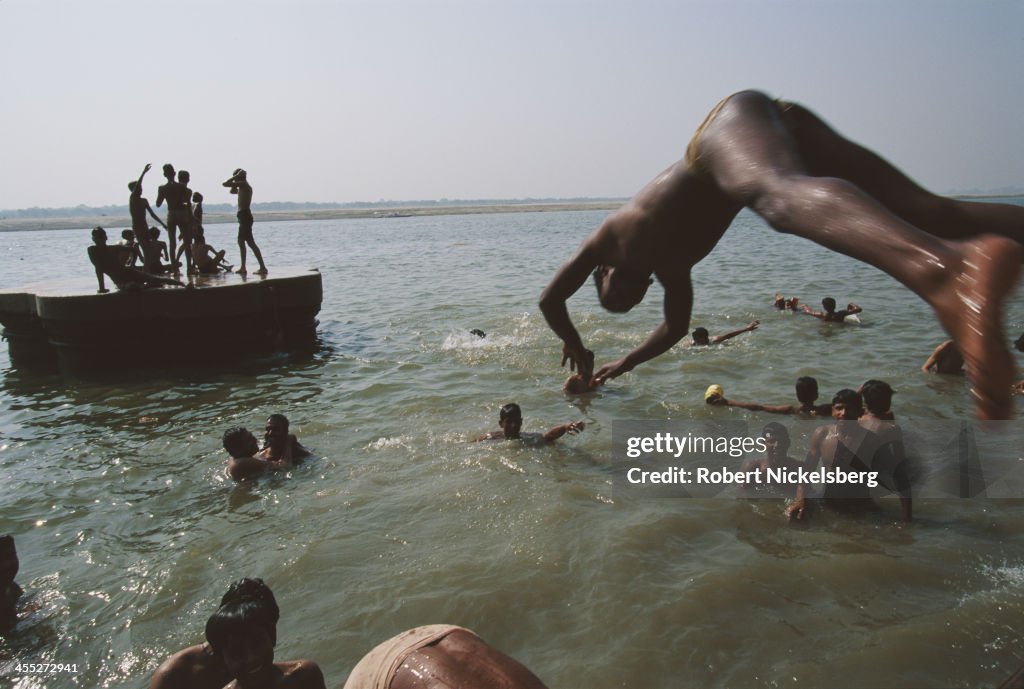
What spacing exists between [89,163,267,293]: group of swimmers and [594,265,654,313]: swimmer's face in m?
13.7

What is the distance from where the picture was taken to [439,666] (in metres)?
2.70

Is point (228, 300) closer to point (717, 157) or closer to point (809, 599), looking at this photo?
point (809, 599)

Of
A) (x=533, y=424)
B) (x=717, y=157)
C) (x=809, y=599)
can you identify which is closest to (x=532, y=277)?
(x=533, y=424)

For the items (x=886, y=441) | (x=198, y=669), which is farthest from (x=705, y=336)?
(x=198, y=669)

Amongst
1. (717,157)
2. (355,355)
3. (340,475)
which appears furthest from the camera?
(355,355)

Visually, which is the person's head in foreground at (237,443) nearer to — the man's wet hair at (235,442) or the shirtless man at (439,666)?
the man's wet hair at (235,442)

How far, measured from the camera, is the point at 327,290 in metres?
29.9

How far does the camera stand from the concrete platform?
14.9m

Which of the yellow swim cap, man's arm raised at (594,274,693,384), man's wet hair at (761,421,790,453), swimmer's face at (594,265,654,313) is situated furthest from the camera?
the yellow swim cap

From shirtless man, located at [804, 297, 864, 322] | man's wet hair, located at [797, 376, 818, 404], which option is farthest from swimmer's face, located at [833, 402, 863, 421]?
shirtless man, located at [804, 297, 864, 322]

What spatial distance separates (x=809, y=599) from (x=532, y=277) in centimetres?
2620

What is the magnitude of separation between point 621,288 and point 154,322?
14.3 m

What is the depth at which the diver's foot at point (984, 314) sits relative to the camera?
1.59 m

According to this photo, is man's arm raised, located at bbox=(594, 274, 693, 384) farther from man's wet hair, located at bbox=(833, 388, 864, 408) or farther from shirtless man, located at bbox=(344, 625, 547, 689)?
man's wet hair, located at bbox=(833, 388, 864, 408)
